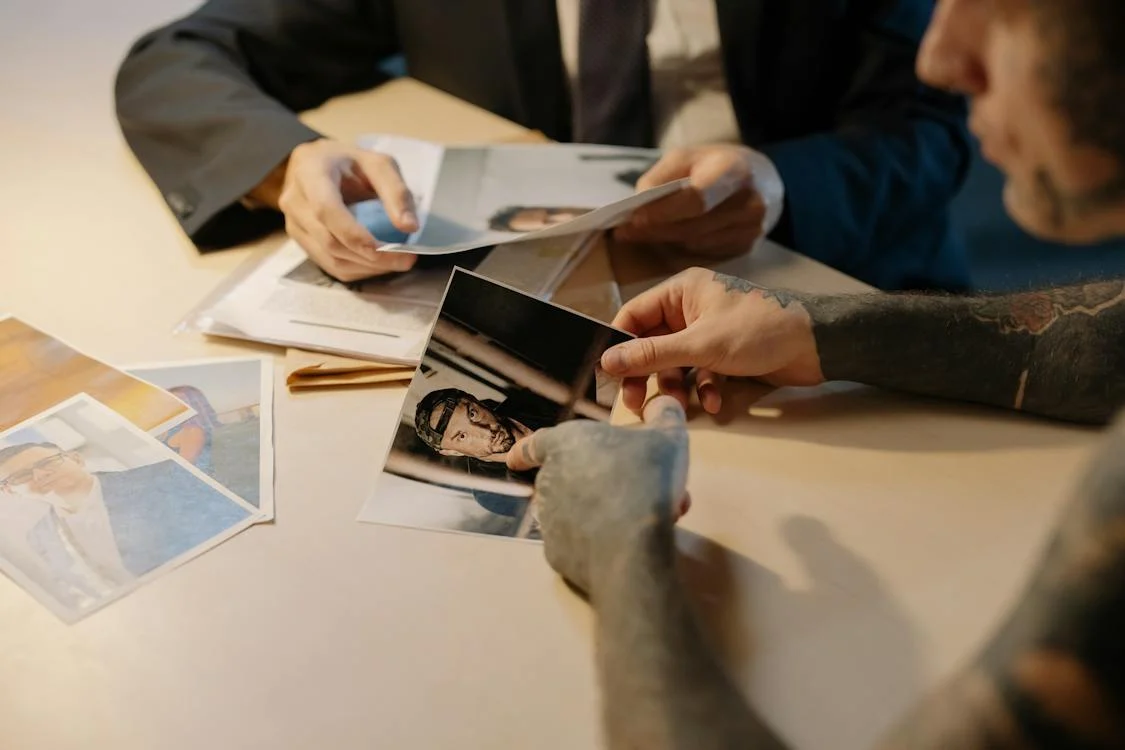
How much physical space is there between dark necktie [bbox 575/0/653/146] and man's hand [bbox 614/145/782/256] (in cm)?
20

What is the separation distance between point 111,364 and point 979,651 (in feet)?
2.20

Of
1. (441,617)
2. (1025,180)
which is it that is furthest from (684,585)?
(1025,180)

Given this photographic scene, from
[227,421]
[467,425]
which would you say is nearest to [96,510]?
[227,421]

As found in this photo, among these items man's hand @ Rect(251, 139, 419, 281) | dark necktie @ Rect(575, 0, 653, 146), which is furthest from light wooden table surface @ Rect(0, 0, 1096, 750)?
dark necktie @ Rect(575, 0, 653, 146)

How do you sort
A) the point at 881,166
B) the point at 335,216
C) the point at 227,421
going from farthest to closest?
the point at 881,166 < the point at 335,216 < the point at 227,421

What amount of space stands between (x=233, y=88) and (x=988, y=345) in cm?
81

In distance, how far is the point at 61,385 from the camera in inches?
29.0

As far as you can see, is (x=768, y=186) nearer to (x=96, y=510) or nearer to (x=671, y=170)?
(x=671, y=170)

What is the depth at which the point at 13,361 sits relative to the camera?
76 centimetres

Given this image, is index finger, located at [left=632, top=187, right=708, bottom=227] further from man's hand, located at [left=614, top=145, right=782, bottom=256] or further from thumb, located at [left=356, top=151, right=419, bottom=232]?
thumb, located at [left=356, top=151, right=419, bottom=232]

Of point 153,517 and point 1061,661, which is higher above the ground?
point 1061,661

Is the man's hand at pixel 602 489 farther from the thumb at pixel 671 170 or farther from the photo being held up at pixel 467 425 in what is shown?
the thumb at pixel 671 170

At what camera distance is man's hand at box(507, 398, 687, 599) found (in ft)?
1.70

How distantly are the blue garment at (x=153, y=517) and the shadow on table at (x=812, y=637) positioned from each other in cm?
31
